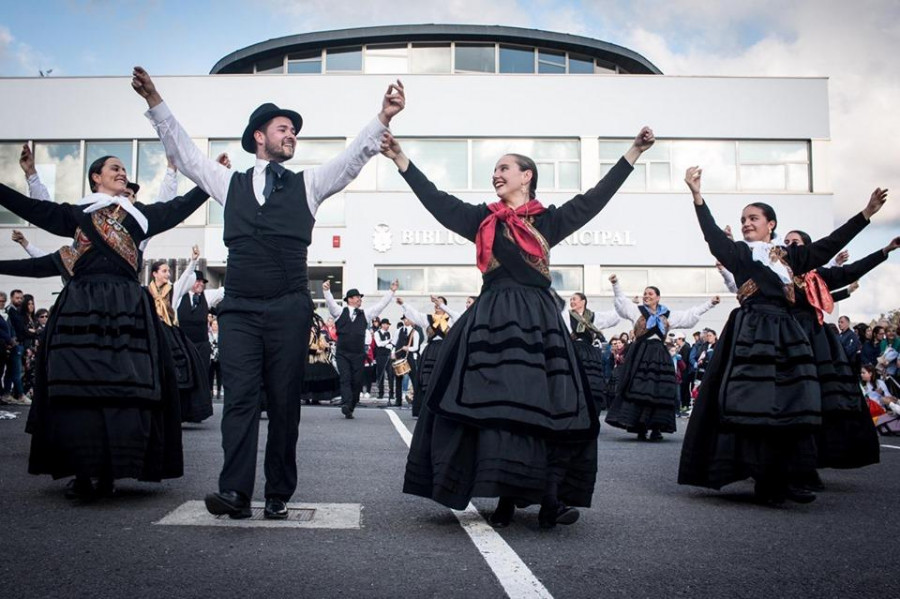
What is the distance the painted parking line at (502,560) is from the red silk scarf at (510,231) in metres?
1.41

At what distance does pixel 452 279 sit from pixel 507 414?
23755mm

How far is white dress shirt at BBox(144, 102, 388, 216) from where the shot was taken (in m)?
5.12

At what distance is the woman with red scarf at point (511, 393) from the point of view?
464cm

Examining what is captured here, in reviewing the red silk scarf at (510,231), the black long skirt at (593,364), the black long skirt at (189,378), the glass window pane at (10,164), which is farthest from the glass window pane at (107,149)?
the red silk scarf at (510,231)

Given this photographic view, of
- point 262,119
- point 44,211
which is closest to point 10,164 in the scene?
point 44,211

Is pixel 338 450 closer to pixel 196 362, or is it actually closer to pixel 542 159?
pixel 196 362

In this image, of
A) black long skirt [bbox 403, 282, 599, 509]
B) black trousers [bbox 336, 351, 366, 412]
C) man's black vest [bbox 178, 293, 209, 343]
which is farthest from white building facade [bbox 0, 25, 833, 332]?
black long skirt [bbox 403, 282, 599, 509]

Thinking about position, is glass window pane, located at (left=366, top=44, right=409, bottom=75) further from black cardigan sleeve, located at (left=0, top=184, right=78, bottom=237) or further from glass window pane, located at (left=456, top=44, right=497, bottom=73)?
black cardigan sleeve, located at (left=0, top=184, right=78, bottom=237)

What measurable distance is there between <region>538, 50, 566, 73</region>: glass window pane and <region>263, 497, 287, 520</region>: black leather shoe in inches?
1151

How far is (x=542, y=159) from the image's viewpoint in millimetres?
29062

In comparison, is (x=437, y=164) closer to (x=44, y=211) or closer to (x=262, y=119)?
(x=44, y=211)

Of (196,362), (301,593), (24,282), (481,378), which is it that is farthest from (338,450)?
(24,282)

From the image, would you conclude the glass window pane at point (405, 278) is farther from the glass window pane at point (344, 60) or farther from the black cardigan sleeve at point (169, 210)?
the black cardigan sleeve at point (169, 210)

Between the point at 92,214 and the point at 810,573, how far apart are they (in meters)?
4.38
